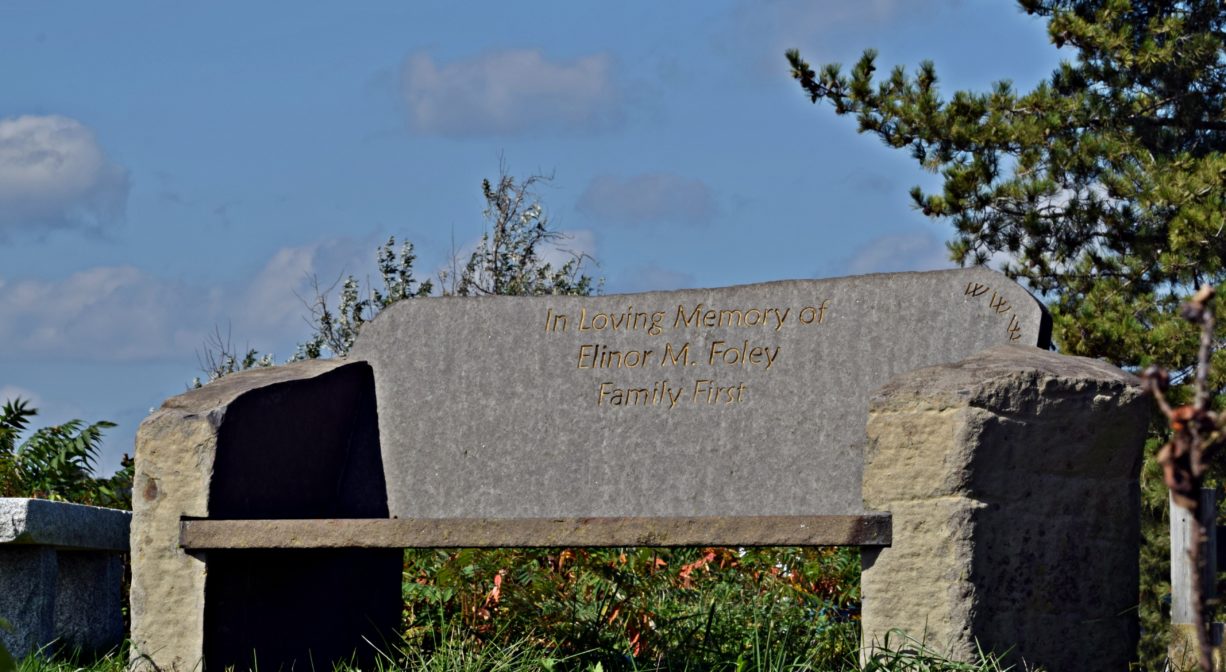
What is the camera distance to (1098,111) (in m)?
11.8

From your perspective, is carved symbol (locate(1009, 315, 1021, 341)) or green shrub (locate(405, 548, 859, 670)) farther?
green shrub (locate(405, 548, 859, 670))

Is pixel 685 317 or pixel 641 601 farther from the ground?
pixel 685 317

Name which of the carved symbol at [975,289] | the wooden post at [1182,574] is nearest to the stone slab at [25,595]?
the carved symbol at [975,289]

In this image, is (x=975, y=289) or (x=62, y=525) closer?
(x=975, y=289)

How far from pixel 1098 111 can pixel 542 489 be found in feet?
25.9

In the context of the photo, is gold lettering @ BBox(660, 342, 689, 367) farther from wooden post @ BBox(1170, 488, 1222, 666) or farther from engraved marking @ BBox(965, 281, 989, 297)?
wooden post @ BBox(1170, 488, 1222, 666)

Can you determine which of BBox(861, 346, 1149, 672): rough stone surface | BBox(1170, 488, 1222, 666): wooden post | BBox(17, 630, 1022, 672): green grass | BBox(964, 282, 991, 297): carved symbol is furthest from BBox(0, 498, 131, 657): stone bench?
BBox(1170, 488, 1222, 666): wooden post

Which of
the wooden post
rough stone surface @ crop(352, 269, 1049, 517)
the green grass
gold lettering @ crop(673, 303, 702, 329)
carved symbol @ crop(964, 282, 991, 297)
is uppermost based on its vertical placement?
carved symbol @ crop(964, 282, 991, 297)

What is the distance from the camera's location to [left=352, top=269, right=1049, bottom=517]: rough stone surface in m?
5.34

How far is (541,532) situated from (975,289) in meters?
1.88

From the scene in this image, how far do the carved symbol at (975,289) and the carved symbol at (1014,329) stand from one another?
0.15 meters

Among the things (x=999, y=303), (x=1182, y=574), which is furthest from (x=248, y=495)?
(x=1182, y=574)

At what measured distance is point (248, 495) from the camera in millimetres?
5160

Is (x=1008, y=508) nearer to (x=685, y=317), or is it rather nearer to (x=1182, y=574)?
(x=685, y=317)
